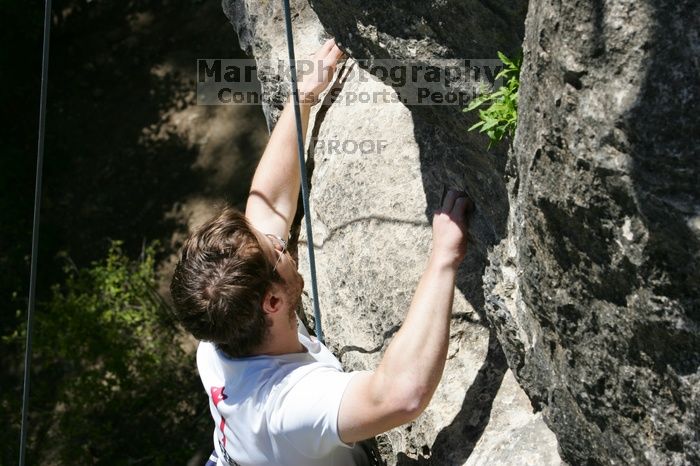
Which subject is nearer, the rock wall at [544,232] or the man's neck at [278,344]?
the rock wall at [544,232]

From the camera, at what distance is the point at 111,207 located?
20.4ft

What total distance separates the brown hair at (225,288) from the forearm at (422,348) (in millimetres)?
380

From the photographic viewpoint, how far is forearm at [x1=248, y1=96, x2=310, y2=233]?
115 inches

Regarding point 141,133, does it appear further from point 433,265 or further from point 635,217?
point 635,217

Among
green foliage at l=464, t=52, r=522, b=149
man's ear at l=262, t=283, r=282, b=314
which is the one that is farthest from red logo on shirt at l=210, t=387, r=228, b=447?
green foliage at l=464, t=52, r=522, b=149

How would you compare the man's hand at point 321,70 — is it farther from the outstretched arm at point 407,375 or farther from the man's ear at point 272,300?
the outstretched arm at point 407,375

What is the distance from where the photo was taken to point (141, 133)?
252 inches

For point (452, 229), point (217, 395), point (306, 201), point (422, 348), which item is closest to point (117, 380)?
point (306, 201)

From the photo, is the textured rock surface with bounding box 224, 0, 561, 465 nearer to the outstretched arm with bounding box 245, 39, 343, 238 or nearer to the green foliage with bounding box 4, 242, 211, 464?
the outstretched arm with bounding box 245, 39, 343, 238

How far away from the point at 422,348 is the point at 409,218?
0.82 meters

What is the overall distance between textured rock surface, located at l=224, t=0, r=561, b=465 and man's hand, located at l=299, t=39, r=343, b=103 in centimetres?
11

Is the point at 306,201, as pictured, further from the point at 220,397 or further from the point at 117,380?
the point at 117,380

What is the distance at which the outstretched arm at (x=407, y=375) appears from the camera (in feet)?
6.67

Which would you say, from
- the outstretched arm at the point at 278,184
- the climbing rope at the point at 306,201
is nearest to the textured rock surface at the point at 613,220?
the climbing rope at the point at 306,201
